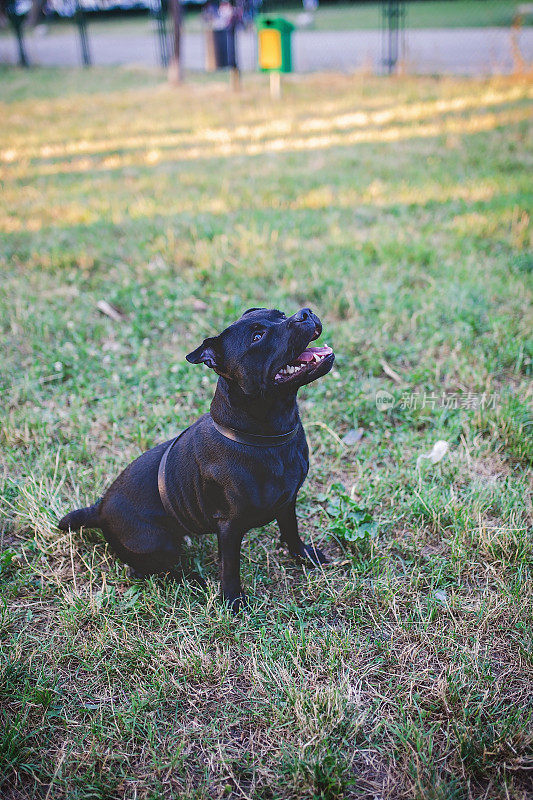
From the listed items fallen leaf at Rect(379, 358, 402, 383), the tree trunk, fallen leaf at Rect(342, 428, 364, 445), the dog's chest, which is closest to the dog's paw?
the dog's chest

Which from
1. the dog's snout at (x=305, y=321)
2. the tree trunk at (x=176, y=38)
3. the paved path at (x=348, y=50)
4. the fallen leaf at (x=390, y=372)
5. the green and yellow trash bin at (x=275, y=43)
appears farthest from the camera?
the paved path at (x=348, y=50)

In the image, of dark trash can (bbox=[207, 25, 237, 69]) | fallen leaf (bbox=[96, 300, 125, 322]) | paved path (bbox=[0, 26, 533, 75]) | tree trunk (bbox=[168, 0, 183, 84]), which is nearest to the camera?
fallen leaf (bbox=[96, 300, 125, 322])

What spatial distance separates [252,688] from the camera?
205cm

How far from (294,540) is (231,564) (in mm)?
373

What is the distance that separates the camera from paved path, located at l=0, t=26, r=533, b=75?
43.0ft

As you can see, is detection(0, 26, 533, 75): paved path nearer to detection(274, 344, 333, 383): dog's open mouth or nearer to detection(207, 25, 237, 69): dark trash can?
detection(207, 25, 237, 69): dark trash can

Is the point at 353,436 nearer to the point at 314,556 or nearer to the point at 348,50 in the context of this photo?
the point at 314,556

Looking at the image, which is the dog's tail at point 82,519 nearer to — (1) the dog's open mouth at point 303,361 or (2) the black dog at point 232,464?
(2) the black dog at point 232,464

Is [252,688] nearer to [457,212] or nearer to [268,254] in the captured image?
[268,254]

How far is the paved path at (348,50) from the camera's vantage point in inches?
516

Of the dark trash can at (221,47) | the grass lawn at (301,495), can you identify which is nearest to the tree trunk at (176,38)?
the dark trash can at (221,47)

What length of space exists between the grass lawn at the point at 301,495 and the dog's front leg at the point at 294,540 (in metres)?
0.08

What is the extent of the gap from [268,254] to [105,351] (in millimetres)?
→ 1778

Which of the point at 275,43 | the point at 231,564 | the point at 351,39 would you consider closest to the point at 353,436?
the point at 231,564
